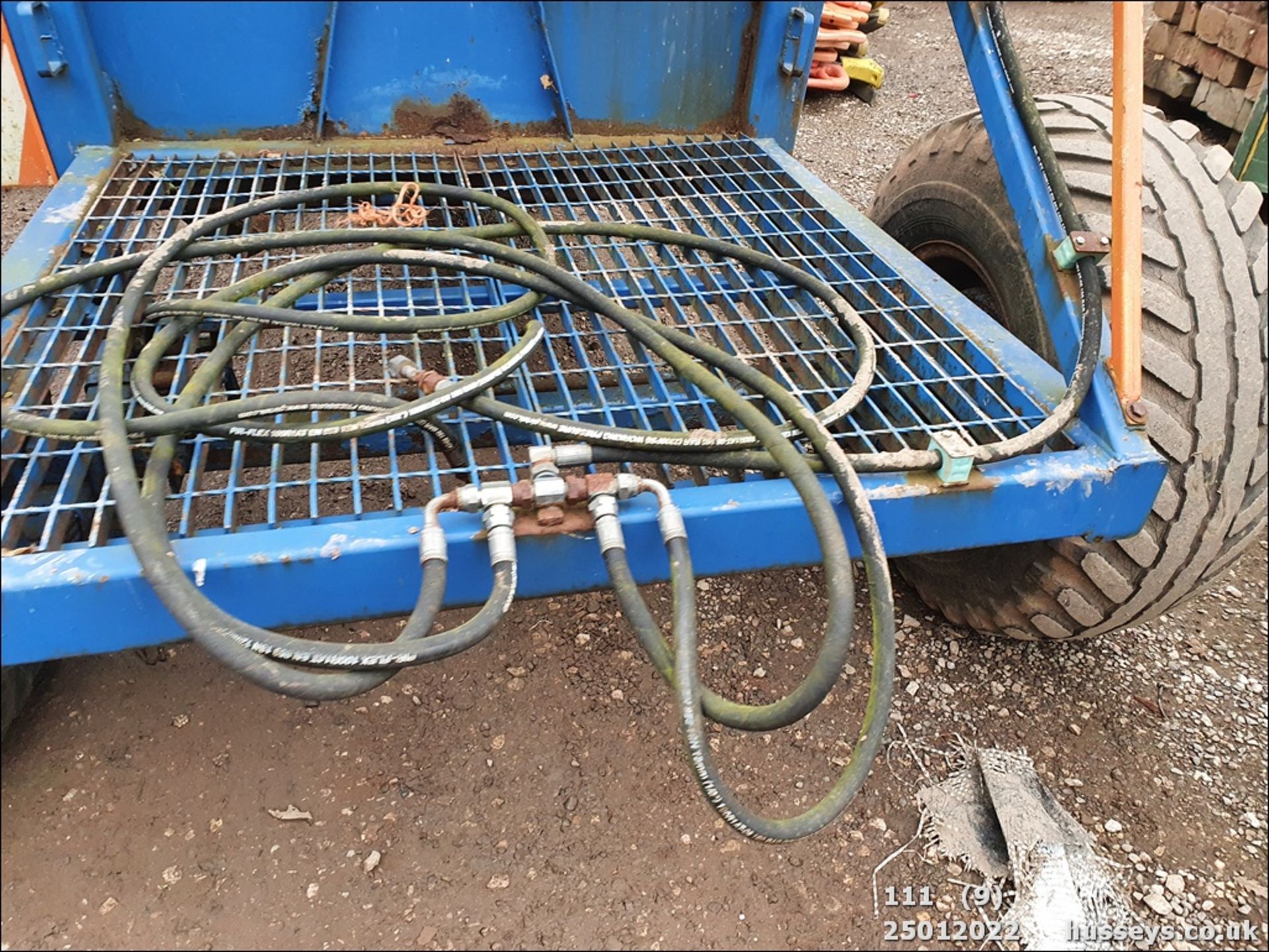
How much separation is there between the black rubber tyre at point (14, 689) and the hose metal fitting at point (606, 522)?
1.20m

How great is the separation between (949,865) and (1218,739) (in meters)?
0.78

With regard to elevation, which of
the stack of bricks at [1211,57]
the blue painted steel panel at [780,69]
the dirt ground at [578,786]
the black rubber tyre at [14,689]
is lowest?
the dirt ground at [578,786]

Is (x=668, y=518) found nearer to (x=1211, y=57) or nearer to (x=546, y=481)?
(x=546, y=481)

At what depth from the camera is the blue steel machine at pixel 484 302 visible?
1287 mm

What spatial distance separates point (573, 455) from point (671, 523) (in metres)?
0.20

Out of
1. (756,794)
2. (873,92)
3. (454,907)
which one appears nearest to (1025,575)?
(756,794)

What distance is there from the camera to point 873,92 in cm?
636

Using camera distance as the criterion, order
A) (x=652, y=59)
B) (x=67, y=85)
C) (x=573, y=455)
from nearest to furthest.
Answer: (x=573, y=455), (x=67, y=85), (x=652, y=59)

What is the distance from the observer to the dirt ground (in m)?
1.55

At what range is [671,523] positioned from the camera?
49.1 inches

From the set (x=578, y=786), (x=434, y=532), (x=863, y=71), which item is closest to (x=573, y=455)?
(x=434, y=532)

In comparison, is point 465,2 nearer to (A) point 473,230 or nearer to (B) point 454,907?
(A) point 473,230

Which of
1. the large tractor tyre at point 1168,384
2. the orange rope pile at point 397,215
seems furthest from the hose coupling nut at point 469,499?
the large tractor tyre at point 1168,384

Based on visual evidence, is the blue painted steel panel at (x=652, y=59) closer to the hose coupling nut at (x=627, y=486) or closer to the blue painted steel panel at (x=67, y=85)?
the blue painted steel panel at (x=67, y=85)
